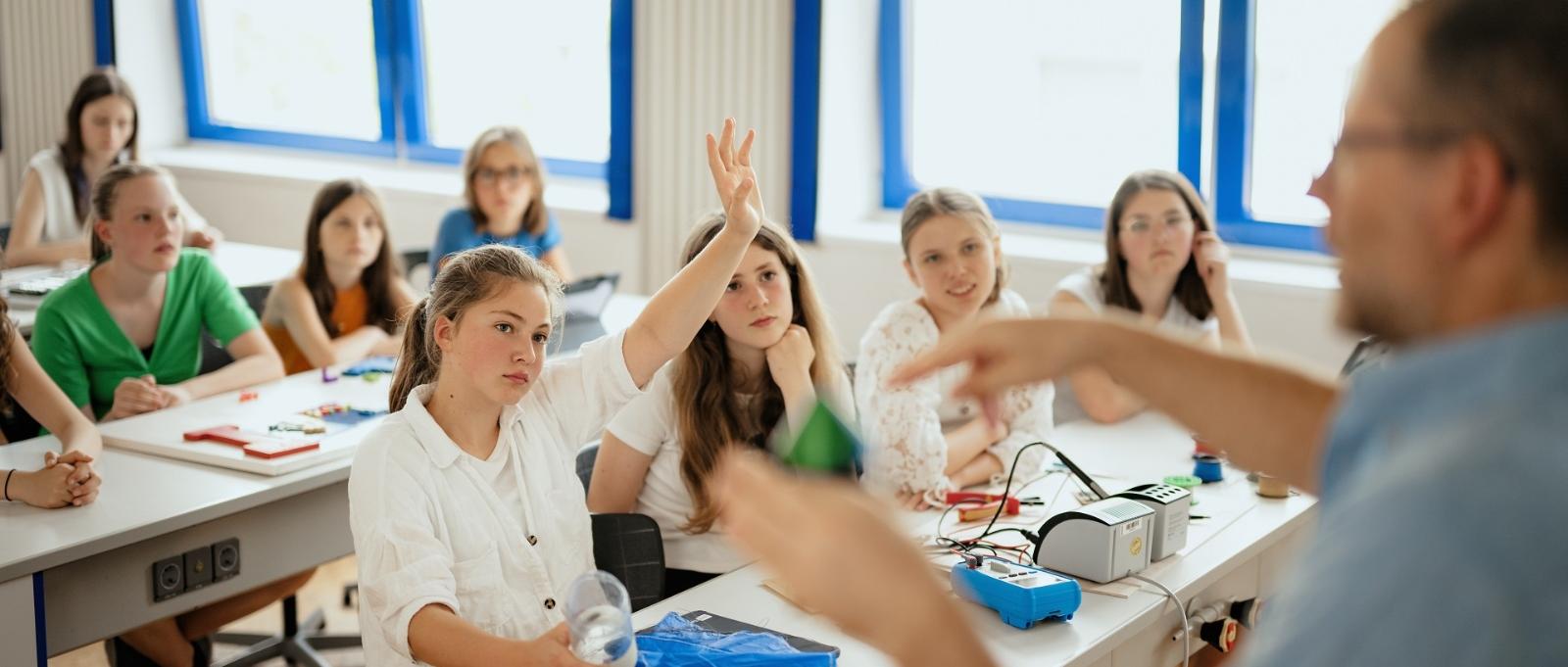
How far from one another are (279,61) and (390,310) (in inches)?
127

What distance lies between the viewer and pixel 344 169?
6793 mm

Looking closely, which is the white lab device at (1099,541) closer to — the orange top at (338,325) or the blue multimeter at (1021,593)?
the blue multimeter at (1021,593)

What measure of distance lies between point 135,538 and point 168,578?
16 cm

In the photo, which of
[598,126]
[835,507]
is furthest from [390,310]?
[835,507]

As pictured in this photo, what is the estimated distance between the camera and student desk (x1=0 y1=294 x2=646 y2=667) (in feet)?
7.91

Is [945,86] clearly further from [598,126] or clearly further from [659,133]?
[598,126]

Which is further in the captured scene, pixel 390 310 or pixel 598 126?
pixel 598 126

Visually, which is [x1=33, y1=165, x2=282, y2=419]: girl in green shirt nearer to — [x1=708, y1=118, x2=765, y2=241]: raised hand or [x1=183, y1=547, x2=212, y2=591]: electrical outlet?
[x1=183, y1=547, x2=212, y2=591]: electrical outlet

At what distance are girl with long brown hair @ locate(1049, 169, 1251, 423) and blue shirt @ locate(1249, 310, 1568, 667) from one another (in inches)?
113

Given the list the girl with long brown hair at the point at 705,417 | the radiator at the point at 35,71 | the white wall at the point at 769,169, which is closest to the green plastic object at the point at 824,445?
the girl with long brown hair at the point at 705,417

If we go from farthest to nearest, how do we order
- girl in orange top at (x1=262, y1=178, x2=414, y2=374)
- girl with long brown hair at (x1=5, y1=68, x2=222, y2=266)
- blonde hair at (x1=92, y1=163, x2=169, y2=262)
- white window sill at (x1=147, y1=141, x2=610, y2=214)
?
white window sill at (x1=147, y1=141, x2=610, y2=214) < girl with long brown hair at (x1=5, y1=68, x2=222, y2=266) < girl in orange top at (x1=262, y1=178, x2=414, y2=374) < blonde hair at (x1=92, y1=163, x2=169, y2=262)


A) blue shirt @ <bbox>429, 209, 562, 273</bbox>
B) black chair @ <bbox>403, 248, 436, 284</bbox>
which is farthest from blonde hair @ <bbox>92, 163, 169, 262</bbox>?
black chair @ <bbox>403, 248, 436, 284</bbox>

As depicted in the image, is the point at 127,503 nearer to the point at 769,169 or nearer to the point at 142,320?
the point at 142,320

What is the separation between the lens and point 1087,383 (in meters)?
→ 3.62
